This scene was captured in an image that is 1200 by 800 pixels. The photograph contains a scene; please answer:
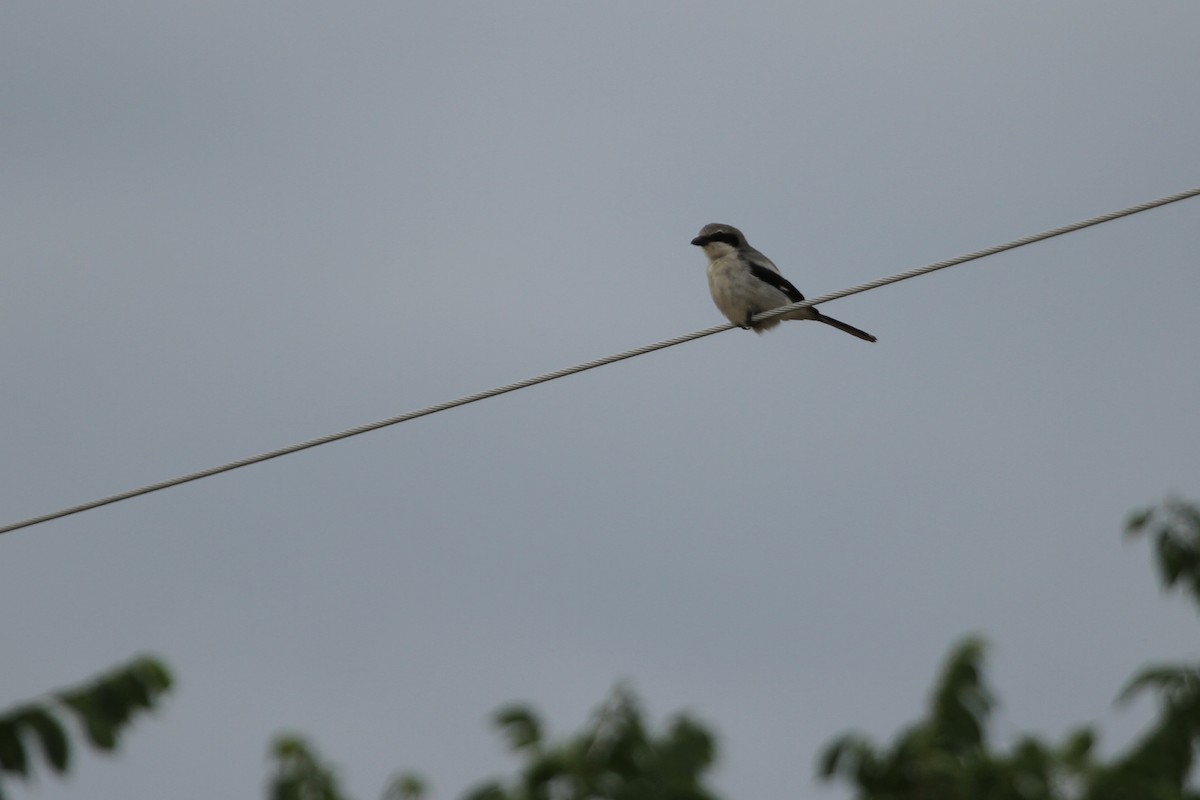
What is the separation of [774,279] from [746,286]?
0.50 m

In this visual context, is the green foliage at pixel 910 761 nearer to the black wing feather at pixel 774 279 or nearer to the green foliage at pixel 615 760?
the green foliage at pixel 615 760

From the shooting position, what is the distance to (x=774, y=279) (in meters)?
14.7

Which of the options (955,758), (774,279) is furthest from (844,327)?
(955,758)

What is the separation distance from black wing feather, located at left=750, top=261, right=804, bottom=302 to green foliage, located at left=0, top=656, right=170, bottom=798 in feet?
33.6

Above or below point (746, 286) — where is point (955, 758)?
below

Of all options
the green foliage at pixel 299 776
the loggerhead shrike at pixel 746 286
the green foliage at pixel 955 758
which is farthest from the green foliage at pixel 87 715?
the loggerhead shrike at pixel 746 286

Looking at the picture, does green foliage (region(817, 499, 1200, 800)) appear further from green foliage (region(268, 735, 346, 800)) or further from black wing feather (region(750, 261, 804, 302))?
black wing feather (region(750, 261, 804, 302))

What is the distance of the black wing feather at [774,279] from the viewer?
47.9ft

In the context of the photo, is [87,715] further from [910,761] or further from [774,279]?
[774,279]

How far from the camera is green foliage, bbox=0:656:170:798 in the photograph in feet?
14.5

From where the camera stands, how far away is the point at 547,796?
16.6 ft

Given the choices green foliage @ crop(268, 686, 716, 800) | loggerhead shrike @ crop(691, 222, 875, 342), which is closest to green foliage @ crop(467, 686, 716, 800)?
green foliage @ crop(268, 686, 716, 800)

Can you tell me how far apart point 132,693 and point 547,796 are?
1.31 metres

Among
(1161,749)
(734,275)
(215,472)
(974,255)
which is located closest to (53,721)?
(1161,749)
